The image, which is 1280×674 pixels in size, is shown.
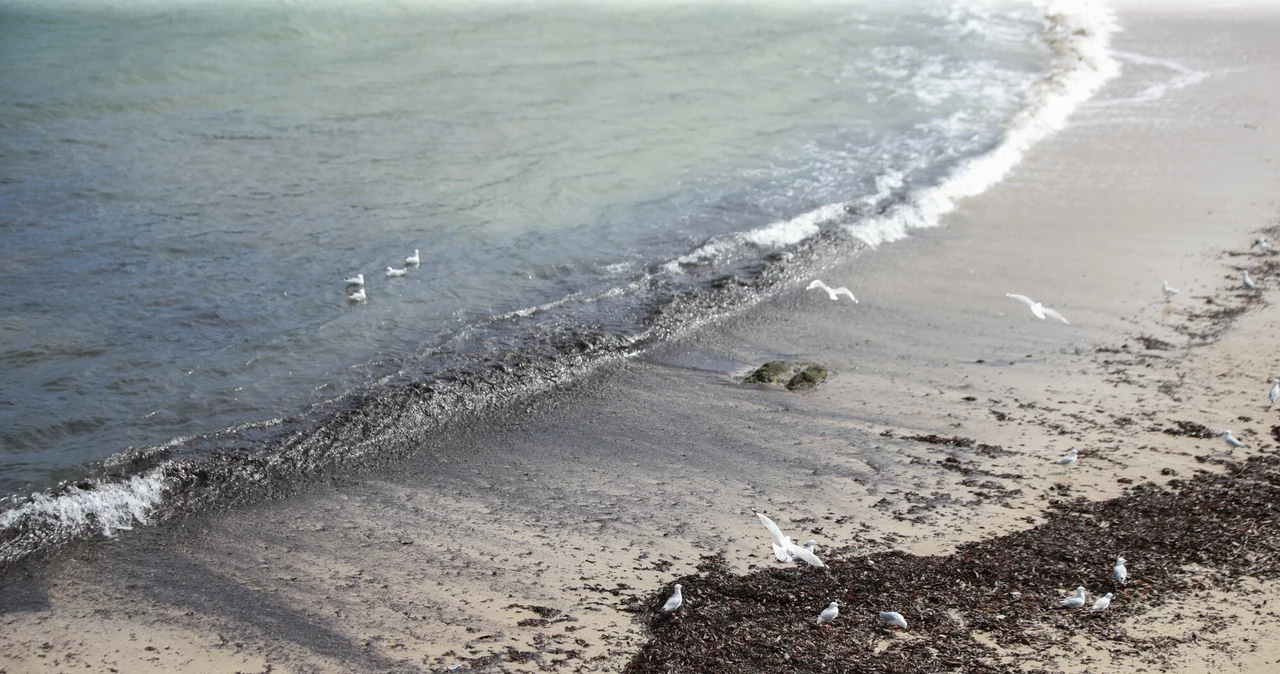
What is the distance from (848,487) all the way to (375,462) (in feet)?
9.32

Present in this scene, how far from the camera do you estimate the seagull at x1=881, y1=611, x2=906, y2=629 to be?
4582 mm

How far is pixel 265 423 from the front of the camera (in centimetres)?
663

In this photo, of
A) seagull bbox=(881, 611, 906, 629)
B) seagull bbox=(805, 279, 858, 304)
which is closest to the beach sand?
seagull bbox=(805, 279, 858, 304)

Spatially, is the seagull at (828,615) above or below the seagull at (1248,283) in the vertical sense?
below

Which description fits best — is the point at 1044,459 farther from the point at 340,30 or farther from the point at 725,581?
the point at 340,30

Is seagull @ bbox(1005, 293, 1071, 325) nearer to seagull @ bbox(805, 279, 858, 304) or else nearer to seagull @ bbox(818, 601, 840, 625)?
seagull @ bbox(805, 279, 858, 304)

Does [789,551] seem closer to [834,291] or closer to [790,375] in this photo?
[790,375]

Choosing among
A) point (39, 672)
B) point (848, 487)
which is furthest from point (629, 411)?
point (39, 672)

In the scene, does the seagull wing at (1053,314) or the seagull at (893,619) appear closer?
the seagull at (893,619)

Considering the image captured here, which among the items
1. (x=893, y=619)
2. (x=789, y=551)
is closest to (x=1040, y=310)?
(x=789, y=551)

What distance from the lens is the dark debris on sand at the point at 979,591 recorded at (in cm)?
442

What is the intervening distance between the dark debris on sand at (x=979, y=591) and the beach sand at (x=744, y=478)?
91 mm

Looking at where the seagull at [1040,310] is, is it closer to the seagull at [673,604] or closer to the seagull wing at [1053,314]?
the seagull wing at [1053,314]

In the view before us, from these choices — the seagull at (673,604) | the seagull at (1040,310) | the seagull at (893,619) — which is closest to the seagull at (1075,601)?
the seagull at (893,619)
